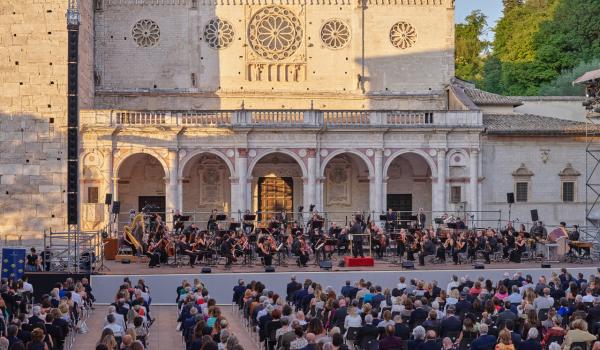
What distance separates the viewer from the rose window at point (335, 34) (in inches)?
2101

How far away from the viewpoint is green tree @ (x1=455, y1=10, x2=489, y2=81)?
89375 mm

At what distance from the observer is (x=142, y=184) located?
50312mm

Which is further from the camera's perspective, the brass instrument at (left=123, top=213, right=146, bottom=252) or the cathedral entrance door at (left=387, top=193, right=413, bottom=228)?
the cathedral entrance door at (left=387, top=193, right=413, bottom=228)

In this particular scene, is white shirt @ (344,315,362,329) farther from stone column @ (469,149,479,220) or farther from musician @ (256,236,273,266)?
stone column @ (469,149,479,220)

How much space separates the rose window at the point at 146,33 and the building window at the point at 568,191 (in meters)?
21.1

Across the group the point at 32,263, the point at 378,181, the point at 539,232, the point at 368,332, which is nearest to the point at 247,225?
the point at 32,263

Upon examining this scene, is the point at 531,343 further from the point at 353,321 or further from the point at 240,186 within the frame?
the point at 240,186

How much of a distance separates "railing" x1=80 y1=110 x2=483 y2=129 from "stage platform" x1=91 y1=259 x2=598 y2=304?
11154mm

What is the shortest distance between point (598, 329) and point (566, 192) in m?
31.0

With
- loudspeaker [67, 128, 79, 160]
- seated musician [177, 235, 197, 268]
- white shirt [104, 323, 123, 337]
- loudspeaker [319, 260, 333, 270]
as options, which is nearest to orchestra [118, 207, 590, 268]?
seated musician [177, 235, 197, 268]

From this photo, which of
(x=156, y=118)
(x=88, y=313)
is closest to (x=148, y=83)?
(x=156, y=118)

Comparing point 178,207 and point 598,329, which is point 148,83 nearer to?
point 178,207

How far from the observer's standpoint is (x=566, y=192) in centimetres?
5081

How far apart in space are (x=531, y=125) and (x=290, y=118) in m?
11.8
